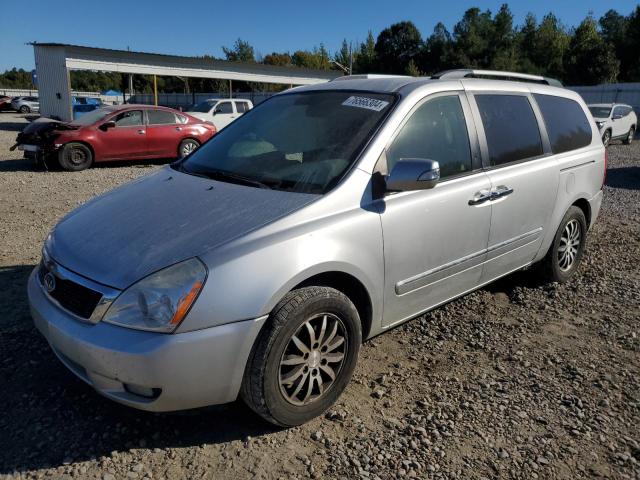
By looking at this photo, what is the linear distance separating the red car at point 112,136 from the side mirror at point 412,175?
841cm

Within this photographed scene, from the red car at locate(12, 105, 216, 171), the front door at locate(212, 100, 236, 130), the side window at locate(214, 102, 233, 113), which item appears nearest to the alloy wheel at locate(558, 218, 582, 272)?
the red car at locate(12, 105, 216, 171)

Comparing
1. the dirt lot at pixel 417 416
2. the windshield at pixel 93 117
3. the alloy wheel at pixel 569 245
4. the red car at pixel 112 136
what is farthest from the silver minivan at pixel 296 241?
the windshield at pixel 93 117

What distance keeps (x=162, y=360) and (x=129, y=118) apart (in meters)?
11.1

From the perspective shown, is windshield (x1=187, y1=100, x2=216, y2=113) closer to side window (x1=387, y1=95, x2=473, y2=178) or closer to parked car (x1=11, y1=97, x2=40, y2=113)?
side window (x1=387, y1=95, x2=473, y2=178)

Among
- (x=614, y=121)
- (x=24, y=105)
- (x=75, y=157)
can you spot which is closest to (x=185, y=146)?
(x=75, y=157)

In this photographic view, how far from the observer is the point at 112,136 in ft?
38.5

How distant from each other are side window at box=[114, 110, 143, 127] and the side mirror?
10624 millimetres

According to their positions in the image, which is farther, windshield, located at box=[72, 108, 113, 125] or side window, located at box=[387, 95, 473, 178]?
windshield, located at box=[72, 108, 113, 125]

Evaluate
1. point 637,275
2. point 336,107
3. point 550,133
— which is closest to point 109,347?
point 336,107

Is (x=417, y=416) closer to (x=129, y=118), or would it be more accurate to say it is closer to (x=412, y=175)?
(x=412, y=175)

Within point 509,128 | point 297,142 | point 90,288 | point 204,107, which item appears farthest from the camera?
point 204,107

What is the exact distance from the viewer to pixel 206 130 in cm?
1355

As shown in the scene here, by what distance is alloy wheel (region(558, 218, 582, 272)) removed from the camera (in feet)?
15.3

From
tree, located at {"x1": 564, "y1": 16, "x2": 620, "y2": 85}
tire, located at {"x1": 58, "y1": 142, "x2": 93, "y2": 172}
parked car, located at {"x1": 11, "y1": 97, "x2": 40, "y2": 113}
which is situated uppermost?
tree, located at {"x1": 564, "y1": 16, "x2": 620, "y2": 85}
